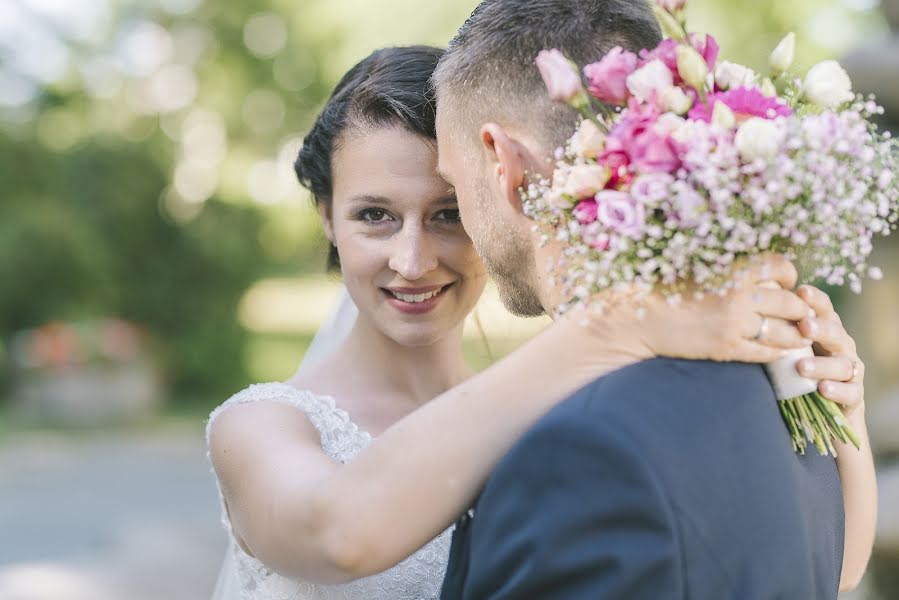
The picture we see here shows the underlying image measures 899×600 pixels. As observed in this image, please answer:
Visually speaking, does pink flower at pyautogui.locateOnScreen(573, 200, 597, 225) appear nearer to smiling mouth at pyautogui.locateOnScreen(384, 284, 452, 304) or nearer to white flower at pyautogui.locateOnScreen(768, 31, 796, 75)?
white flower at pyautogui.locateOnScreen(768, 31, 796, 75)

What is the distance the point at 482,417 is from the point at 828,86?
0.82 meters

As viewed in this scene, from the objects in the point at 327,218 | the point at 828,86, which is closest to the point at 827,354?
the point at 828,86

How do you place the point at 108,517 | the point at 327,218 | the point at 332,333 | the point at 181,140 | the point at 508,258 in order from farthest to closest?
1. the point at 181,140
2. the point at 108,517
3. the point at 332,333
4. the point at 327,218
5. the point at 508,258

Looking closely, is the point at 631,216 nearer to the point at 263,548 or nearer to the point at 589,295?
the point at 589,295

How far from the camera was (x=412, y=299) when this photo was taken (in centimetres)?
248

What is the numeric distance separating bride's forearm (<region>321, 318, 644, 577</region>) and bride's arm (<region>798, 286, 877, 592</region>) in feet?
1.18

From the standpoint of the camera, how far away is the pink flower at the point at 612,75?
5.41 ft

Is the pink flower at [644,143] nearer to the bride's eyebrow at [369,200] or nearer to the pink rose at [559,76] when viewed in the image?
the pink rose at [559,76]

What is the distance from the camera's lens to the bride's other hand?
1.76 meters

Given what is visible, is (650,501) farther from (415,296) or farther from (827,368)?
(415,296)

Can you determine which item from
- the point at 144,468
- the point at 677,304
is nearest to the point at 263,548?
the point at 677,304

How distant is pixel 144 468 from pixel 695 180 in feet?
30.3

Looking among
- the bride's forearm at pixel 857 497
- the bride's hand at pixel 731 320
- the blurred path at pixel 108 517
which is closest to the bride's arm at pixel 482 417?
the bride's hand at pixel 731 320

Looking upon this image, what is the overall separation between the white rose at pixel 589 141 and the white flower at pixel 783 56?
1.25ft
